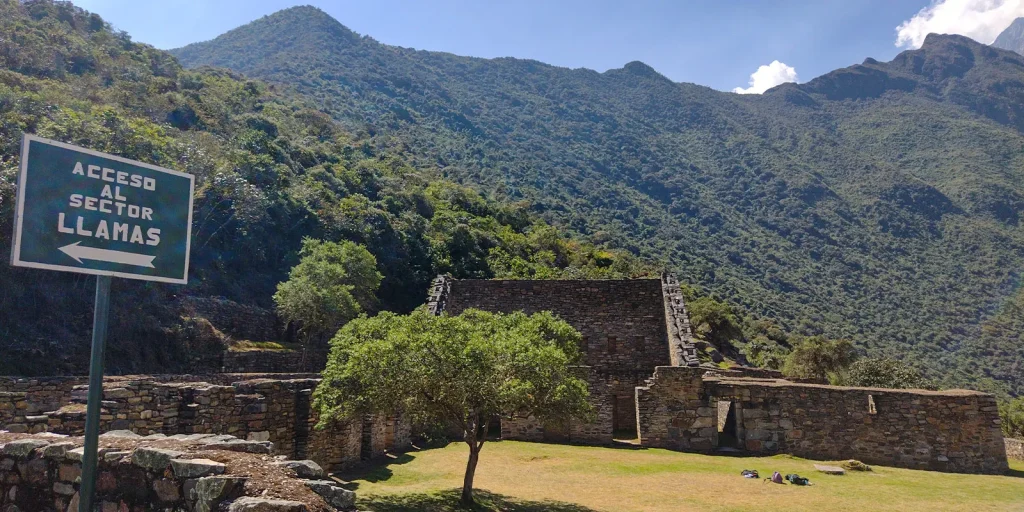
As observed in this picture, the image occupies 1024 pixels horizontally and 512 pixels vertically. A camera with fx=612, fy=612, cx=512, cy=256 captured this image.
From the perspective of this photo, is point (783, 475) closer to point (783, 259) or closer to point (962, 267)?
point (783, 259)

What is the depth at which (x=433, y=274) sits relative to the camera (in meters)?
42.6

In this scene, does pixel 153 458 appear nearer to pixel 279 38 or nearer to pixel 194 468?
pixel 194 468

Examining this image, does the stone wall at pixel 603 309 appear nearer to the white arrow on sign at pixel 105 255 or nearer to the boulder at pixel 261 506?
the boulder at pixel 261 506

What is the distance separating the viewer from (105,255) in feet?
15.6

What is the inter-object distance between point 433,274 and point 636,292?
69.4ft

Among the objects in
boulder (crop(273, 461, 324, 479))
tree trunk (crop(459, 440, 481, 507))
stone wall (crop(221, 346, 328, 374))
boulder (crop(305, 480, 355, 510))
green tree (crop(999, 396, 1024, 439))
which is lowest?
green tree (crop(999, 396, 1024, 439))

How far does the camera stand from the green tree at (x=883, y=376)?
2959cm

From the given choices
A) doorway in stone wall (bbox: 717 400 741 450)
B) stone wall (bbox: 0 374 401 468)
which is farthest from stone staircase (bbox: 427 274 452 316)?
doorway in stone wall (bbox: 717 400 741 450)

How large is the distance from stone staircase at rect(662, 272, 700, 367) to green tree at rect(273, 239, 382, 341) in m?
15.2

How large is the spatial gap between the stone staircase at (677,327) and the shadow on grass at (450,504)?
7.90m

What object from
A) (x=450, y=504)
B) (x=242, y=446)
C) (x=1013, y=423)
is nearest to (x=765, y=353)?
(x=1013, y=423)

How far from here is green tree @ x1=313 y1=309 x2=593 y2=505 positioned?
10.2 meters

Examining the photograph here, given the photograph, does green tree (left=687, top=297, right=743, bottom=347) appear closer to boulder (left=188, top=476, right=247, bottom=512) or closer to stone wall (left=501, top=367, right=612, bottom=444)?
stone wall (left=501, top=367, right=612, bottom=444)

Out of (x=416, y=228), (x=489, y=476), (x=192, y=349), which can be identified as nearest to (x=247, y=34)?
(x=416, y=228)
